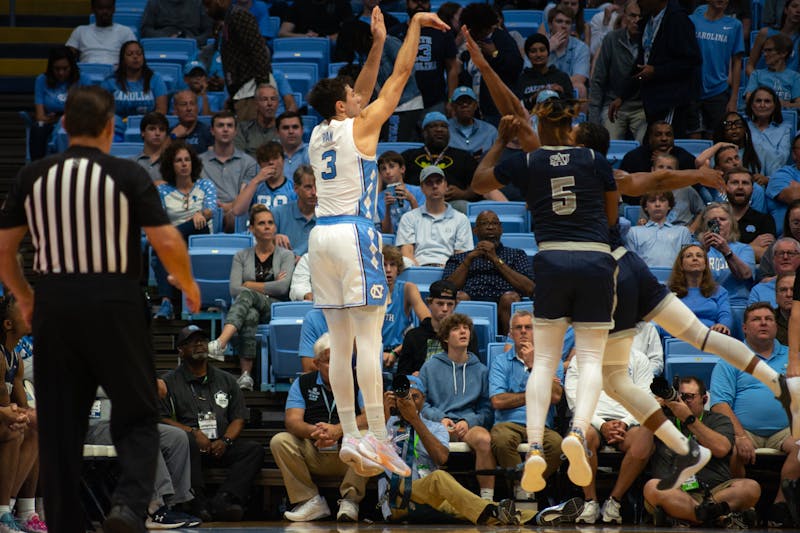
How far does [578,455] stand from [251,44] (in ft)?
28.3

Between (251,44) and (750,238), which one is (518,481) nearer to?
(750,238)

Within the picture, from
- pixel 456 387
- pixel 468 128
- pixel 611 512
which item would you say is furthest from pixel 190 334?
pixel 468 128

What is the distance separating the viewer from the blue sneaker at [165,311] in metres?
12.6

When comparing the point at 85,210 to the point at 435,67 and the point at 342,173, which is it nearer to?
the point at 342,173

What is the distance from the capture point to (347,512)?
10391 mm

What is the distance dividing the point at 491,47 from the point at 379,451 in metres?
7.67

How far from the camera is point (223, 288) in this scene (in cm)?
1249

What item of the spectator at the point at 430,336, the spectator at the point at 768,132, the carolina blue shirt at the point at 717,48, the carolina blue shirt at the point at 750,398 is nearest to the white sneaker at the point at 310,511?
the spectator at the point at 430,336

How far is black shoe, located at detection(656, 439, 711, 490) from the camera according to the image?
793 centimetres

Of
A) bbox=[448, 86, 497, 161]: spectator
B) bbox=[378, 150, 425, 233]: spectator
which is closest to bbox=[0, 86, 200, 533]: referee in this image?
bbox=[378, 150, 425, 233]: spectator

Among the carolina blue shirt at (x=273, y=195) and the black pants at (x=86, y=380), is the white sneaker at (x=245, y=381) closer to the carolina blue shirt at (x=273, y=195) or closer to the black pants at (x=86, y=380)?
the carolina blue shirt at (x=273, y=195)

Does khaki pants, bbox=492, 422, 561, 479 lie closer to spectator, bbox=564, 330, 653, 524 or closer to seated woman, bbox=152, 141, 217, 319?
spectator, bbox=564, 330, 653, 524

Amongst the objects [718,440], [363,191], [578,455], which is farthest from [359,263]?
[718,440]

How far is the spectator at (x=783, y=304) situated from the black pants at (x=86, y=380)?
Answer: 21.9 ft
